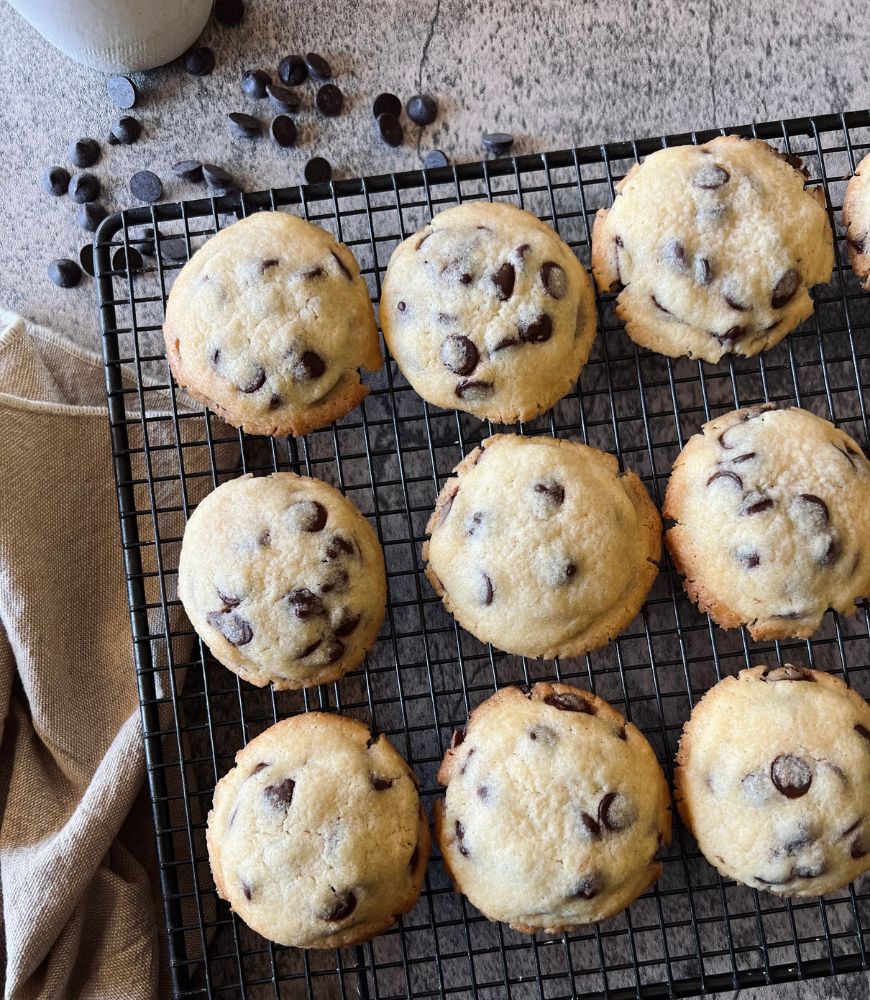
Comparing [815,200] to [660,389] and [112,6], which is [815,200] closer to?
[660,389]

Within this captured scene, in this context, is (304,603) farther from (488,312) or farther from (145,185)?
(145,185)

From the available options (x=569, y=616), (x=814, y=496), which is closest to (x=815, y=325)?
(x=814, y=496)

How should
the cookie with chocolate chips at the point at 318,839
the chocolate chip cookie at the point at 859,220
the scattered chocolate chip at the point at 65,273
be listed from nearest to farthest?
1. the cookie with chocolate chips at the point at 318,839
2. the chocolate chip cookie at the point at 859,220
3. the scattered chocolate chip at the point at 65,273

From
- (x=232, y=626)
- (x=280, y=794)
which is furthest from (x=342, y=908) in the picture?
(x=232, y=626)

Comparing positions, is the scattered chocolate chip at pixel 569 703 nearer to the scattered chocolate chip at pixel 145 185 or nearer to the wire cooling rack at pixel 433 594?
the wire cooling rack at pixel 433 594

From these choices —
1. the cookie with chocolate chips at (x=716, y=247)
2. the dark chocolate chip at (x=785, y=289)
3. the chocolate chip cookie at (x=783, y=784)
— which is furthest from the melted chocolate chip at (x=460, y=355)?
the chocolate chip cookie at (x=783, y=784)

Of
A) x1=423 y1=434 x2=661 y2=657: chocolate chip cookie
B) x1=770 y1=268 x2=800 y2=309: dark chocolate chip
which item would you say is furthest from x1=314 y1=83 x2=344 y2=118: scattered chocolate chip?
x1=770 y1=268 x2=800 y2=309: dark chocolate chip
